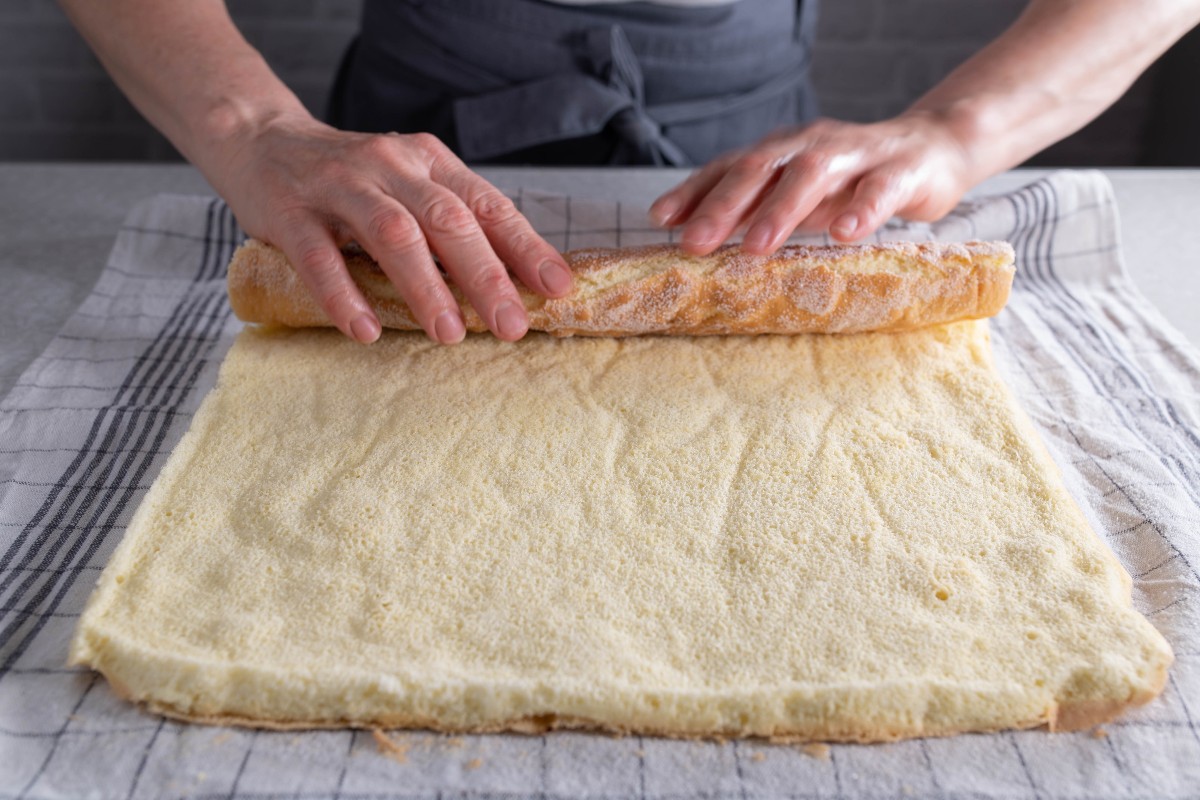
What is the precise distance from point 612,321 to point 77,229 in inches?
42.8

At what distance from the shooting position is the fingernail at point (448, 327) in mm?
1127

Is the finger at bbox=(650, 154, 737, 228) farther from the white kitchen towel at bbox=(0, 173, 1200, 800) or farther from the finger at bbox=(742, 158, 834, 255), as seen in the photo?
the white kitchen towel at bbox=(0, 173, 1200, 800)

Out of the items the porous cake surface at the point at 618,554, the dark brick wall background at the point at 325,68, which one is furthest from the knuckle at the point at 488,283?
the dark brick wall background at the point at 325,68

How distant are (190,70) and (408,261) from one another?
57 centimetres

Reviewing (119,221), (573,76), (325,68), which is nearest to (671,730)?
(573,76)

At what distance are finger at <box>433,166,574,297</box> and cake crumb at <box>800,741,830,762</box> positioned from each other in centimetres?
59

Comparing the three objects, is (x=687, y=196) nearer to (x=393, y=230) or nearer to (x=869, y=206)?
(x=869, y=206)

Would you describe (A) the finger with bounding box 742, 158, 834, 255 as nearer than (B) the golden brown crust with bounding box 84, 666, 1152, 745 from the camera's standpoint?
No

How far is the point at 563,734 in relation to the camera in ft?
2.67

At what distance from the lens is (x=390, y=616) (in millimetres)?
857

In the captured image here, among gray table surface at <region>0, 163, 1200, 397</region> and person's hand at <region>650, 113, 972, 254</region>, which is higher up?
person's hand at <region>650, 113, 972, 254</region>

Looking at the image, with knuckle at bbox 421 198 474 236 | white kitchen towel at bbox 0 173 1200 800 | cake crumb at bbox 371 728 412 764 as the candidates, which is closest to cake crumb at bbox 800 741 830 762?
white kitchen towel at bbox 0 173 1200 800

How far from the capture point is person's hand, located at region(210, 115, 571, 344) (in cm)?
112

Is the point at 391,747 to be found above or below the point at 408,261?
below
